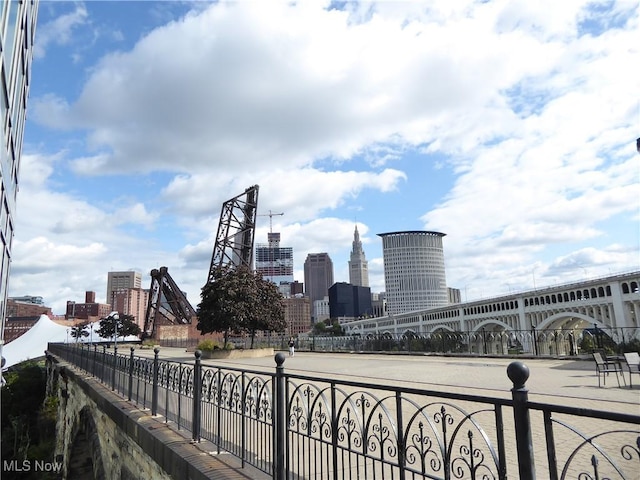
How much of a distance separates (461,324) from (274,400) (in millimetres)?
79108

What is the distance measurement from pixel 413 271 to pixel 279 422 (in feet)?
622

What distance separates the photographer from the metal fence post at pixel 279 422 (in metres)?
4.03

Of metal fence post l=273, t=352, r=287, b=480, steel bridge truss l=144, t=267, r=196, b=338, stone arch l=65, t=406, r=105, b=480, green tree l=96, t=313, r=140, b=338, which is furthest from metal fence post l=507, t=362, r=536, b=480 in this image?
green tree l=96, t=313, r=140, b=338

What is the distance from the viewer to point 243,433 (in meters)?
4.56

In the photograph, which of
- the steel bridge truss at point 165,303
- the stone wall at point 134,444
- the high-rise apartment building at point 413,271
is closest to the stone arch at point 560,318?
the steel bridge truss at point 165,303

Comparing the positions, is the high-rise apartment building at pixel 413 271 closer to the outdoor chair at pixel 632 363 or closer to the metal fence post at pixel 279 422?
the outdoor chair at pixel 632 363

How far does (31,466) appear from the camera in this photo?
2158 cm

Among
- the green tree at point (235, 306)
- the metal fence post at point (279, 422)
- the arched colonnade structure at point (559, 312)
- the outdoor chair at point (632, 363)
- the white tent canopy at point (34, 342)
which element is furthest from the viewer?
the white tent canopy at point (34, 342)

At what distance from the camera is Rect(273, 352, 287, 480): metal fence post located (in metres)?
4.03

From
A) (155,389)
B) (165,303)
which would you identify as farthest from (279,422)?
(165,303)

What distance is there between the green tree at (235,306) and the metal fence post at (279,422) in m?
19.0

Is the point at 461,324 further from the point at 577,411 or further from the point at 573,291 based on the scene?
the point at 577,411

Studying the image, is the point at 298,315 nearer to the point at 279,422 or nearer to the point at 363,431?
the point at 279,422

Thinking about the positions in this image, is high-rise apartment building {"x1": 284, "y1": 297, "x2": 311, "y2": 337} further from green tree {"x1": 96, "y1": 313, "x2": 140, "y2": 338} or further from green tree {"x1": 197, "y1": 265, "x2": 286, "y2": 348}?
green tree {"x1": 197, "y1": 265, "x2": 286, "y2": 348}
